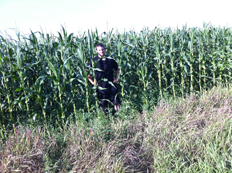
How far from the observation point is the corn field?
4.52 meters

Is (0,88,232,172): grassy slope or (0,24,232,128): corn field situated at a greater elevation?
(0,24,232,128): corn field

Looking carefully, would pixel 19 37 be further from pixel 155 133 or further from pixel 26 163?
pixel 155 133

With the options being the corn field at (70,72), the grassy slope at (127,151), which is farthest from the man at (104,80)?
the grassy slope at (127,151)

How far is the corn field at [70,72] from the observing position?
4516 millimetres

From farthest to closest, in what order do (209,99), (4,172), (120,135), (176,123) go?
(209,99), (176,123), (120,135), (4,172)

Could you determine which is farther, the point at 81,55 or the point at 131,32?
the point at 131,32

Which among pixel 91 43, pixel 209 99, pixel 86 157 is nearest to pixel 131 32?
pixel 91 43

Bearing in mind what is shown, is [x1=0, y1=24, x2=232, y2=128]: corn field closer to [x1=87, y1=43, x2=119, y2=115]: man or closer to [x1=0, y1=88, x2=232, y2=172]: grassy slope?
[x1=87, y1=43, x2=119, y2=115]: man

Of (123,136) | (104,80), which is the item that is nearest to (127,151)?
(123,136)

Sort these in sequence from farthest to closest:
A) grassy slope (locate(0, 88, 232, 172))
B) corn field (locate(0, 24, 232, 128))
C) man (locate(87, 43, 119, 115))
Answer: man (locate(87, 43, 119, 115)), corn field (locate(0, 24, 232, 128)), grassy slope (locate(0, 88, 232, 172))

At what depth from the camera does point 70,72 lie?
4.54m

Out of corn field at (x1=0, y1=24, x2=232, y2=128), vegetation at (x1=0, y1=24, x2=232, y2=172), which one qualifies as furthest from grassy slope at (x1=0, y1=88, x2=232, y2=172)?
corn field at (x1=0, y1=24, x2=232, y2=128)

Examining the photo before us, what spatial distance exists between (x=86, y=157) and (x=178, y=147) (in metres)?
1.38

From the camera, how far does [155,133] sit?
348cm
